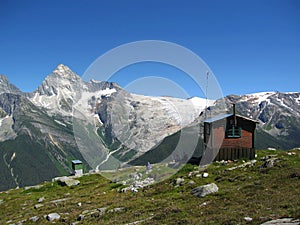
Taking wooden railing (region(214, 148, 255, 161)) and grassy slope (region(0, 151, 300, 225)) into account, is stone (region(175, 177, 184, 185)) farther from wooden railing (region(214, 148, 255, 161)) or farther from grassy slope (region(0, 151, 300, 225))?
wooden railing (region(214, 148, 255, 161))

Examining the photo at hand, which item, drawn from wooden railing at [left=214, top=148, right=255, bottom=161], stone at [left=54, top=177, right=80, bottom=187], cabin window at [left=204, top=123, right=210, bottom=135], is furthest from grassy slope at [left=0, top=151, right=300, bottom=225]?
stone at [left=54, top=177, right=80, bottom=187]

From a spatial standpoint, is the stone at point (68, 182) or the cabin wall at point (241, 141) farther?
the stone at point (68, 182)

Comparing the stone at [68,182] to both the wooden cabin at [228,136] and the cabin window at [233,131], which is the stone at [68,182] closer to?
the wooden cabin at [228,136]

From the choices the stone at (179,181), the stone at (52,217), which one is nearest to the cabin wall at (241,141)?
the stone at (179,181)

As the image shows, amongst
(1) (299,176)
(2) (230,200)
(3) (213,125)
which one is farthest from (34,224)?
(3) (213,125)

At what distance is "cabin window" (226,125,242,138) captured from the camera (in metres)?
33.1

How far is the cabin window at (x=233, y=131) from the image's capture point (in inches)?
1302


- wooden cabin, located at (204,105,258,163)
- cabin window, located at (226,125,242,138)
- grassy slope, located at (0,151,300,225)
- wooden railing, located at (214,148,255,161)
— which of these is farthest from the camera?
cabin window, located at (226,125,242,138)

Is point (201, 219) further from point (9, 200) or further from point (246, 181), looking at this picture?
point (9, 200)

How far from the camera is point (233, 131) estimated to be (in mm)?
33156

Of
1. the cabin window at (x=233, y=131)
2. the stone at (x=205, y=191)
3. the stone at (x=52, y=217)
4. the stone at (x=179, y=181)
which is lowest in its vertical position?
the stone at (x=52, y=217)

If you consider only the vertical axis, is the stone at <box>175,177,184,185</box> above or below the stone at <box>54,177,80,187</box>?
above

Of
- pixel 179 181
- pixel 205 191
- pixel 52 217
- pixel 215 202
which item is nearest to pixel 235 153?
pixel 179 181

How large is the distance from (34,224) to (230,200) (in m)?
13.9
